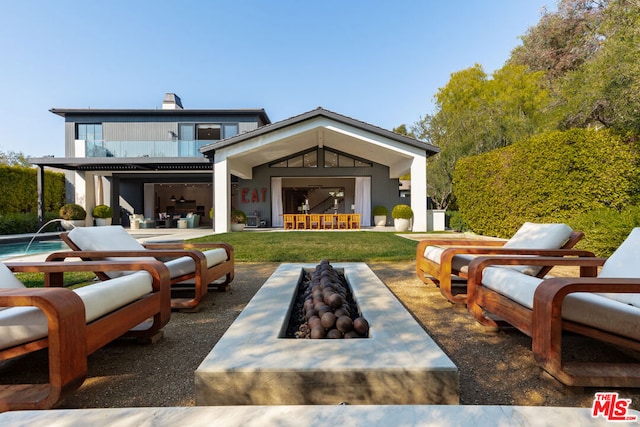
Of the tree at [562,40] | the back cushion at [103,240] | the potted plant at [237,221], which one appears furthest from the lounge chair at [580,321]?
the tree at [562,40]

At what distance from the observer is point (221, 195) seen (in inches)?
439

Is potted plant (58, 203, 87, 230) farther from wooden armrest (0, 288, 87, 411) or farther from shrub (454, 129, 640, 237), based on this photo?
shrub (454, 129, 640, 237)

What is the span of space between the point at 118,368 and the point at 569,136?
8680mm

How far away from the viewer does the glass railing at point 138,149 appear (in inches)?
510

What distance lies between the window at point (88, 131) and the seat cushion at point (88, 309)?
17913 millimetres

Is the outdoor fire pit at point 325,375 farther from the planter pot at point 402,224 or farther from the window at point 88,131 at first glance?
the window at point 88,131

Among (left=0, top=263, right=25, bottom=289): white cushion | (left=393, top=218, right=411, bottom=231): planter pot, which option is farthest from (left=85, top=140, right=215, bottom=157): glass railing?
(left=0, top=263, right=25, bottom=289): white cushion

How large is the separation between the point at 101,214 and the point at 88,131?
5481mm

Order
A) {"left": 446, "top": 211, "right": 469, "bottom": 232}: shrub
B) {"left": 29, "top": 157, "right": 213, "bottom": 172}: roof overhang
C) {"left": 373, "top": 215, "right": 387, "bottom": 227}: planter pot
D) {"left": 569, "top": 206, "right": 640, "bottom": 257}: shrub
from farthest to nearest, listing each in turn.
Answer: {"left": 373, "top": 215, "right": 387, "bottom": 227}: planter pot < {"left": 29, "top": 157, "right": 213, "bottom": 172}: roof overhang < {"left": 446, "top": 211, "right": 469, "bottom": 232}: shrub < {"left": 569, "top": 206, "right": 640, "bottom": 257}: shrub

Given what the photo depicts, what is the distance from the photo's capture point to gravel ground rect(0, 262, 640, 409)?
1527 mm

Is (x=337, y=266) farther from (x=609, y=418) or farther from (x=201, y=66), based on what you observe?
(x=201, y=66)

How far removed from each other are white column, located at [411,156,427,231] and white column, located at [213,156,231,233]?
6.76m

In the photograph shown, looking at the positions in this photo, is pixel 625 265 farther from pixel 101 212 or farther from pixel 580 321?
pixel 101 212

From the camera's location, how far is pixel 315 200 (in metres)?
21.7
